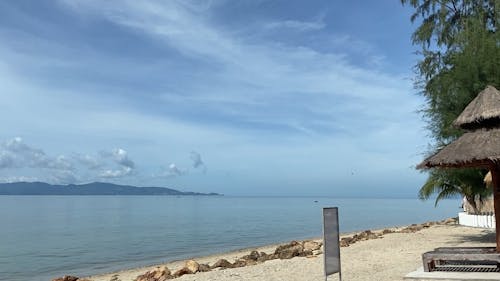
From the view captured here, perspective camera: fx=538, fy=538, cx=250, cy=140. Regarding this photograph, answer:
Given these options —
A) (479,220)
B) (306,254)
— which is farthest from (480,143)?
(479,220)

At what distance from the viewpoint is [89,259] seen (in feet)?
86.8

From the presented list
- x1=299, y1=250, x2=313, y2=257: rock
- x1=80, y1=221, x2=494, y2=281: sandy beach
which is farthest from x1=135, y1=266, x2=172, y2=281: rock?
x1=299, y1=250, x2=313, y2=257: rock

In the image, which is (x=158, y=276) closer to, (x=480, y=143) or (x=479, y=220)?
(x=480, y=143)

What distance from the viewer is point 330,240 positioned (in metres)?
8.45

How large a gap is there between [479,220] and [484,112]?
1465cm

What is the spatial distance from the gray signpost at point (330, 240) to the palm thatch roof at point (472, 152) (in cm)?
310

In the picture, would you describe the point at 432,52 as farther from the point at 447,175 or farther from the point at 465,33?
the point at 447,175

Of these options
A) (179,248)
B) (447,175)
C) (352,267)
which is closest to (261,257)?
(352,267)

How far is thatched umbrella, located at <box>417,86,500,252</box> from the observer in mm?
10039

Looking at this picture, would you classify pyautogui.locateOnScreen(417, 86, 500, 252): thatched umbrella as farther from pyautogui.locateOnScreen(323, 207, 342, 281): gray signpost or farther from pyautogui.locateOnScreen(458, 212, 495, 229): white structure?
pyautogui.locateOnScreen(458, 212, 495, 229): white structure

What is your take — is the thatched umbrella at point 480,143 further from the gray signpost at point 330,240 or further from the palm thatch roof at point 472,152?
the gray signpost at point 330,240

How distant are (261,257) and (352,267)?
17.3 ft

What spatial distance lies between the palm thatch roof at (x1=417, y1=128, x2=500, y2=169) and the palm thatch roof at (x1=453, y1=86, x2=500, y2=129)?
6.7 inches

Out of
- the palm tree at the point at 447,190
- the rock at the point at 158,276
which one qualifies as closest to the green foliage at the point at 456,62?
the palm tree at the point at 447,190
